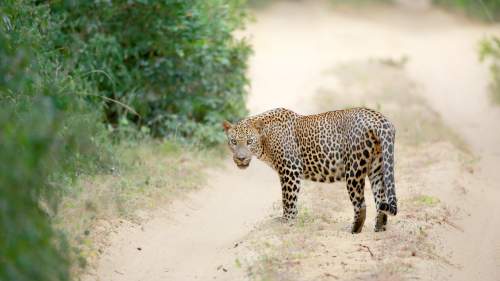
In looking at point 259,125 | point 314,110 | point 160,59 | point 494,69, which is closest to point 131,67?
point 160,59

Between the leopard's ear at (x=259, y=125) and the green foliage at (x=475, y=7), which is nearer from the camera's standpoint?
the leopard's ear at (x=259, y=125)

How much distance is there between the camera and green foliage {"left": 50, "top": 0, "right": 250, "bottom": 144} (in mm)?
14297

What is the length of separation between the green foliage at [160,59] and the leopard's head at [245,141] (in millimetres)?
3820

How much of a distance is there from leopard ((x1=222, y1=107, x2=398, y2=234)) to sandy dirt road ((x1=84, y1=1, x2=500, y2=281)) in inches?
20.8

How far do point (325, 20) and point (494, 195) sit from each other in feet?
77.8

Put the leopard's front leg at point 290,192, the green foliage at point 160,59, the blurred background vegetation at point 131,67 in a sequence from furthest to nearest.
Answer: the green foliage at point 160,59
the leopard's front leg at point 290,192
the blurred background vegetation at point 131,67

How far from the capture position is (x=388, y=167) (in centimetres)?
951

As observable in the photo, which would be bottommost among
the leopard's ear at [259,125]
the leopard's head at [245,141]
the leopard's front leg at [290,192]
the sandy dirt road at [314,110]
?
the sandy dirt road at [314,110]

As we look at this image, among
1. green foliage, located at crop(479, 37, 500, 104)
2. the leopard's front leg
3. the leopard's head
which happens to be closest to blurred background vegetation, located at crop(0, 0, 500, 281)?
the leopard's head

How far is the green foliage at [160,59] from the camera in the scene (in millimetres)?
14297

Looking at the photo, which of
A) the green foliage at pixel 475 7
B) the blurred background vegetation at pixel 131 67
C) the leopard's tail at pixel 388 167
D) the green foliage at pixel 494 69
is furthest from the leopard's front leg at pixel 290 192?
the green foliage at pixel 475 7

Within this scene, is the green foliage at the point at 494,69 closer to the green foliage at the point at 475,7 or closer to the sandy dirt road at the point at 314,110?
the sandy dirt road at the point at 314,110

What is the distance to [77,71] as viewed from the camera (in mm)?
12375

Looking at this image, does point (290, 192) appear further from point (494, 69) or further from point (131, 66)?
point (494, 69)
